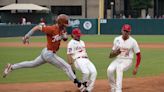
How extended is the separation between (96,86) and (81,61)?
69.6 inches

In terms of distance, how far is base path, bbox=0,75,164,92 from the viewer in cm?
1221

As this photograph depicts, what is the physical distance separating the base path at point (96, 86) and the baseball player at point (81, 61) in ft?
3.23

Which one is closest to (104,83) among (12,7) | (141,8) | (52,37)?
(52,37)

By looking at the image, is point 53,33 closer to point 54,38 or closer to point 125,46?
point 54,38

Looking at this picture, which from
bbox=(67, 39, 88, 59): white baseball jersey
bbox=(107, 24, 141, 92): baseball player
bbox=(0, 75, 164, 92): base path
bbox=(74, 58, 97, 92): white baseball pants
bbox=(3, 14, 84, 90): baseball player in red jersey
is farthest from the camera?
bbox=(0, 75, 164, 92): base path

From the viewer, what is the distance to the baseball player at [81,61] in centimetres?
1122

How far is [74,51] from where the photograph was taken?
11.6 m

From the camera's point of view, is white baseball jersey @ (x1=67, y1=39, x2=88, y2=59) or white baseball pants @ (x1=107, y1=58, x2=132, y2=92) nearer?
white baseball pants @ (x1=107, y1=58, x2=132, y2=92)

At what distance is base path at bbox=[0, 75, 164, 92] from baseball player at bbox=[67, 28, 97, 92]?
0.98 meters

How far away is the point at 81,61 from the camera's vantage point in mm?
11430

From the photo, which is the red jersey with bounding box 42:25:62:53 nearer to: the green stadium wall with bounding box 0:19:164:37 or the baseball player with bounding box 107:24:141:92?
the baseball player with bounding box 107:24:141:92

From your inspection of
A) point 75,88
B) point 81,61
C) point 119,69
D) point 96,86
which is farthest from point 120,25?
point 119,69

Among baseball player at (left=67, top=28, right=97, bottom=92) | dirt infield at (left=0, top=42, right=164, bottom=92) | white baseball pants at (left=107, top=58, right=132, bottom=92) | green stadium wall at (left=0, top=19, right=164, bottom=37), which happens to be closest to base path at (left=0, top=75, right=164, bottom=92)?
dirt infield at (left=0, top=42, right=164, bottom=92)

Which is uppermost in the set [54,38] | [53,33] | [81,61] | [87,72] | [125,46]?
[53,33]
